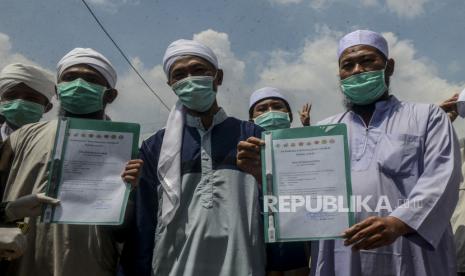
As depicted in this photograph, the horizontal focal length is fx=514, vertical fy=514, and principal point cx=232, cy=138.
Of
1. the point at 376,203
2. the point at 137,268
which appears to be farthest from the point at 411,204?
the point at 137,268

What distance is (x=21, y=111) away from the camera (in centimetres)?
404

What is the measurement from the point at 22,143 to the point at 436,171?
248cm

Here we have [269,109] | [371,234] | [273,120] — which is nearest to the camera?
[371,234]

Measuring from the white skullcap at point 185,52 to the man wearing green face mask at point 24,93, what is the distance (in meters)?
1.30

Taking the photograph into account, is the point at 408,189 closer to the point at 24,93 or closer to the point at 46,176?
the point at 46,176

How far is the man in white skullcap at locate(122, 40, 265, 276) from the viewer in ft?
9.30

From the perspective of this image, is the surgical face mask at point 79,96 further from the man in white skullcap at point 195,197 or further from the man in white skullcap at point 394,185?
the man in white skullcap at point 394,185

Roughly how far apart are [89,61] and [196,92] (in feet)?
2.68

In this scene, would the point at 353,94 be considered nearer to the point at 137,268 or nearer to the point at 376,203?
the point at 376,203

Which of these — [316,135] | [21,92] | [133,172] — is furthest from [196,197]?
[21,92]

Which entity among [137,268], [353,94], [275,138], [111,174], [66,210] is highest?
[353,94]

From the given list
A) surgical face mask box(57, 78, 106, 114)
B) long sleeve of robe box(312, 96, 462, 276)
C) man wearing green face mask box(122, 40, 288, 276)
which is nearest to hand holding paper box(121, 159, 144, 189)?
man wearing green face mask box(122, 40, 288, 276)

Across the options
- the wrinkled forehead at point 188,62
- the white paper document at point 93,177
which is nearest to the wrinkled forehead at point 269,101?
the wrinkled forehead at point 188,62

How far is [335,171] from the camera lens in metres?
2.68
